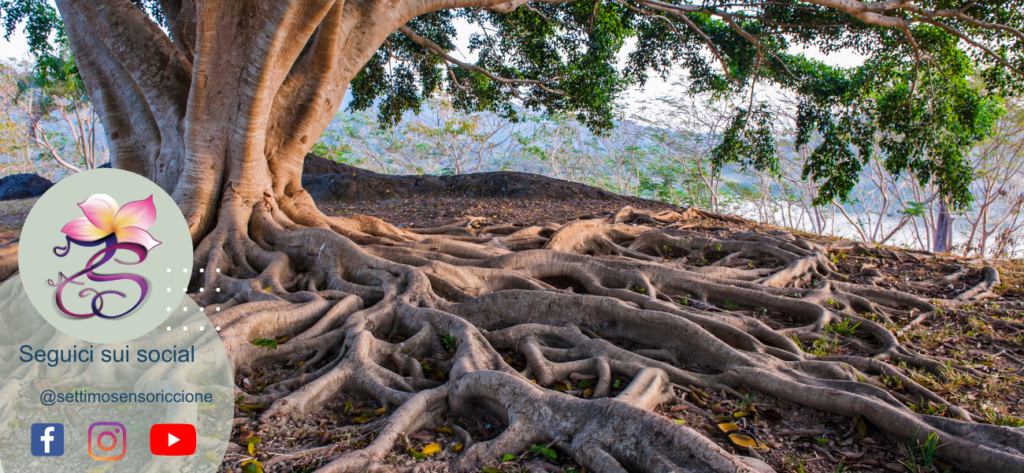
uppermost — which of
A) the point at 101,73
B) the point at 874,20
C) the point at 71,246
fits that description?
the point at 874,20

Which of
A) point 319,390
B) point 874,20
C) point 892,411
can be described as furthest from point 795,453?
point 874,20

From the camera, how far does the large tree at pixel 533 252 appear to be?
101 inches

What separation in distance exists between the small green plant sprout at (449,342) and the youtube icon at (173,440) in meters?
1.45

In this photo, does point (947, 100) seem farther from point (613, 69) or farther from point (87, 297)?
point (87, 297)

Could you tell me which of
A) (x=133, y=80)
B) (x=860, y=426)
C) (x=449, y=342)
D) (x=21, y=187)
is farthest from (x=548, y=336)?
(x=21, y=187)

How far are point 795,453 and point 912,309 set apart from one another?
2.94 metres

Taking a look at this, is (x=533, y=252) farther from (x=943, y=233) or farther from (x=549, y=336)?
(x=943, y=233)

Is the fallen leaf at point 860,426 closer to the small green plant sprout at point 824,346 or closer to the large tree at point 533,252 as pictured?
the large tree at point 533,252

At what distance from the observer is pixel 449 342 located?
131 inches

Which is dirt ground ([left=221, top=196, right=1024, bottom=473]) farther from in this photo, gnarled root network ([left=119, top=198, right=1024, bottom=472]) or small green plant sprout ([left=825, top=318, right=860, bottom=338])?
small green plant sprout ([left=825, top=318, right=860, bottom=338])

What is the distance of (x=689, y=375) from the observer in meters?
2.94

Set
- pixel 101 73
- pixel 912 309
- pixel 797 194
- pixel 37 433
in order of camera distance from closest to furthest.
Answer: pixel 37 433 < pixel 912 309 < pixel 101 73 < pixel 797 194

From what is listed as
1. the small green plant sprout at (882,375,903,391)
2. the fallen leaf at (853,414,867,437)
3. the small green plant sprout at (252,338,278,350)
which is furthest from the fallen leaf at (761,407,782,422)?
the small green plant sprout at (252,338,278,350)

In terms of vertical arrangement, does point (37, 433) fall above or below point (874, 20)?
below
